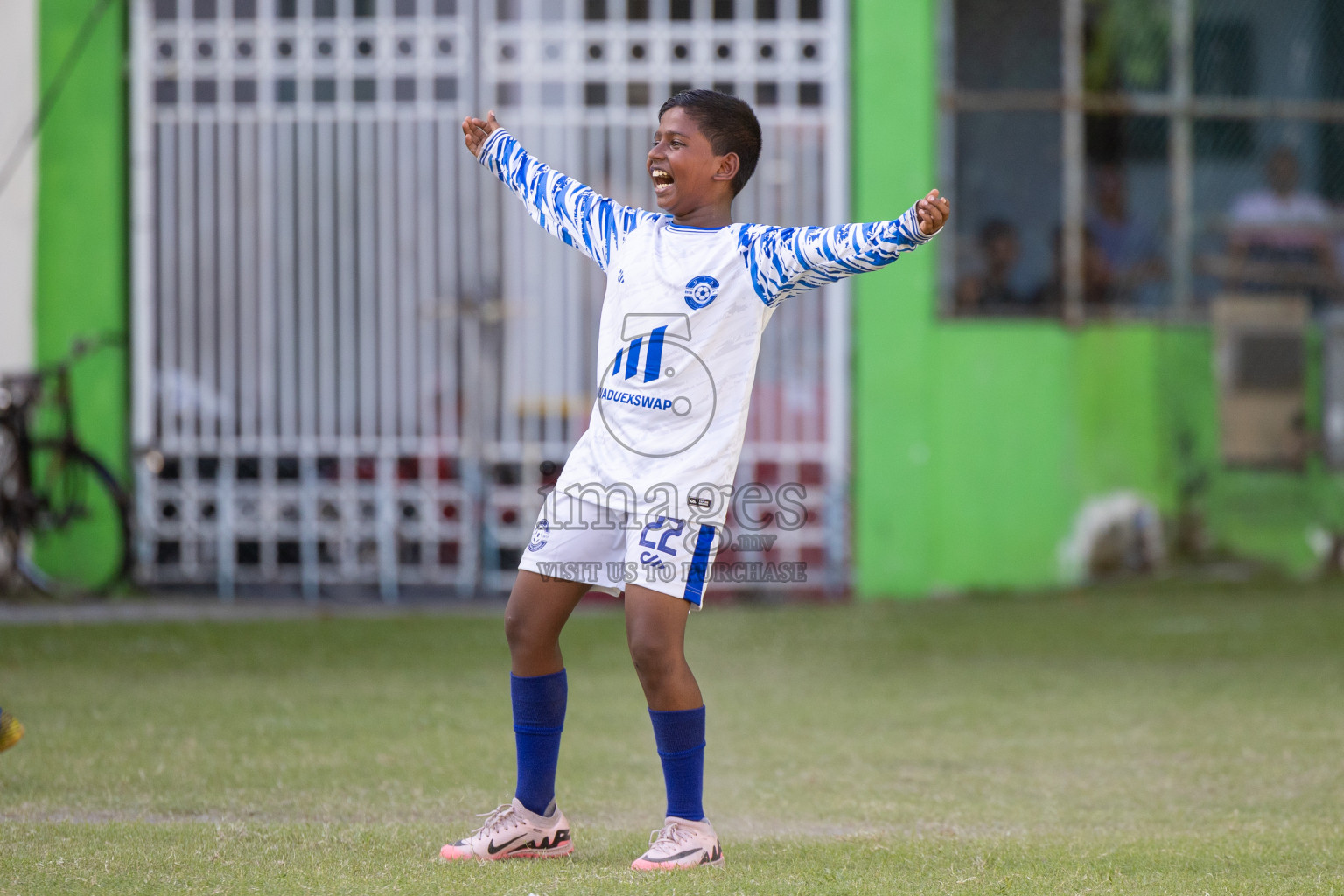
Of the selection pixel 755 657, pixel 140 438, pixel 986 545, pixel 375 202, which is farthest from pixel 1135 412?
pixel 140 438

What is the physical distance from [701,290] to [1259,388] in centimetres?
683

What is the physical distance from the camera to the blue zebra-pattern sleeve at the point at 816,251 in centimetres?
348

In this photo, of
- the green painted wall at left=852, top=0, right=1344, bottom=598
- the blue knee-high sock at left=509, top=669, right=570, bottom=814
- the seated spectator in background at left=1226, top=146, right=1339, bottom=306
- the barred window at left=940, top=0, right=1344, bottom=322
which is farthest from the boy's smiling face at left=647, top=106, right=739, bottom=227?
the seated spectator in background at left=1226, top=146, right=1339, bottom=306

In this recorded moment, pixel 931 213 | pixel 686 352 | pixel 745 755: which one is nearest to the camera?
pixel 931 213

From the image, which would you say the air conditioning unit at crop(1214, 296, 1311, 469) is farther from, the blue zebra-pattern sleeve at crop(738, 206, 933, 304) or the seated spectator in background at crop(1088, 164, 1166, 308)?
the blue zebra-pattern sleeve at crop(738, 206, 933, 304)

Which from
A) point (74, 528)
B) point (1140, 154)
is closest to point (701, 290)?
point (74, 528)

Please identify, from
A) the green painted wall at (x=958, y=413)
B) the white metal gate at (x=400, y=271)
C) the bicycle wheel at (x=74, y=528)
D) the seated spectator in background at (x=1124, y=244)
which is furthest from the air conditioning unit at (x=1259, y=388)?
the bicycle wheel at (x=74, y=528)

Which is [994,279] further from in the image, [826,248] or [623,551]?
[623,551]

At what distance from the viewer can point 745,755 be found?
202 inches

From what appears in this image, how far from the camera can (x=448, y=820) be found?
13.3 ft

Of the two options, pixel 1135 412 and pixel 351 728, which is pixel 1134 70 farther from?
pixel 351 728

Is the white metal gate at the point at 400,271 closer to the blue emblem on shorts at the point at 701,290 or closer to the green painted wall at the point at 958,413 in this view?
the green painted wall at the point at 958,413

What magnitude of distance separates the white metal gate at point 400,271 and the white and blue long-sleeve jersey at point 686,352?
5673 mm

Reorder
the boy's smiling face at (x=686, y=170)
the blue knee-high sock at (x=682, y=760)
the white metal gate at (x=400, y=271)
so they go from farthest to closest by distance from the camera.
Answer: the white metal gate at (x=400, y=271)
the boy's smiling face at (x=686, y=170)
the blue knee-high sock at (x=682, y=760)
